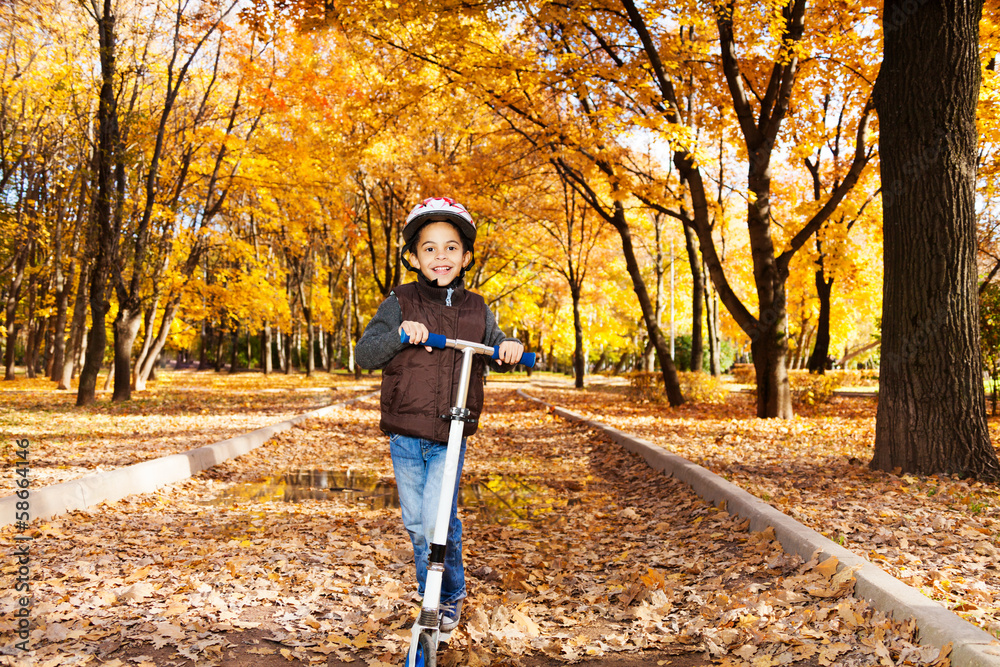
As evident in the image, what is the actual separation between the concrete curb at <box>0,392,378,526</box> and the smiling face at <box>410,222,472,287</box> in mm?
3585

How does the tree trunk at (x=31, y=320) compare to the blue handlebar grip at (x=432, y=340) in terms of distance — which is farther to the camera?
the tree trunk at (x=31, y=320)

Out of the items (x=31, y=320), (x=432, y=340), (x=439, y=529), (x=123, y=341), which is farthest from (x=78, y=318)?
(x=439, y=529)

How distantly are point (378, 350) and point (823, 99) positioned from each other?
58.7 ft

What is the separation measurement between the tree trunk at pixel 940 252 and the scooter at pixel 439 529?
15.6 feet

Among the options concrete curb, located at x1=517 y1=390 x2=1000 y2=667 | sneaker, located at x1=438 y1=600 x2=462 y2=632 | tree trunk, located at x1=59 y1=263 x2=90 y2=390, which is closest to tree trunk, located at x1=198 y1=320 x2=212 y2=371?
tree trunk, located at x1=59 y1=263 x2=90 y2=390

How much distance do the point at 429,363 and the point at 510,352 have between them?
0.37 meters

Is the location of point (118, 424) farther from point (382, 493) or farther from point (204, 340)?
point (204, 340)

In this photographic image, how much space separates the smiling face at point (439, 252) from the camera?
327cm

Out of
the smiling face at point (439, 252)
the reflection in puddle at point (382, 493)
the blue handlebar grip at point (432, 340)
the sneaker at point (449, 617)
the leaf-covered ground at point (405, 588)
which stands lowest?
the reflection in puddle at point (382, 493)

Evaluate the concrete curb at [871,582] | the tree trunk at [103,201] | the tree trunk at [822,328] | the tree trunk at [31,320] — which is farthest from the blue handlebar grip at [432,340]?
the tree trunk at [31,320]

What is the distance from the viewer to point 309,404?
53.8ft

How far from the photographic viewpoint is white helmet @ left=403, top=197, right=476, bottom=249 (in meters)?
3.20

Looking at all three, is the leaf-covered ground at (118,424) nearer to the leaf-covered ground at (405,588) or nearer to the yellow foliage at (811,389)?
the leaf-covered ground at (405,588)

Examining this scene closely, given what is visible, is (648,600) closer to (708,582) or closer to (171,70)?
(708,582)
